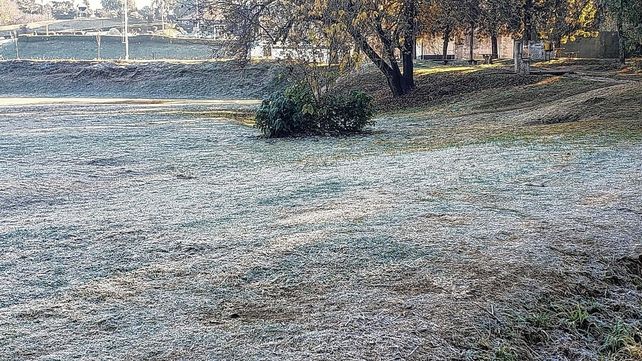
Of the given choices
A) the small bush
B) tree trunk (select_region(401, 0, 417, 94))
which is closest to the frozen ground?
the small bush

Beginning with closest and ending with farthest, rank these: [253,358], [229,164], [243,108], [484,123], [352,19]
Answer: [253,358]
[229,164]
[484,123]
[352,19]
[243,108]

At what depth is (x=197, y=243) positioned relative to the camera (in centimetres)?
525

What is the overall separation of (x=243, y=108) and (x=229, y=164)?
656 inches

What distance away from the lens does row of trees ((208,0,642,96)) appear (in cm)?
1630

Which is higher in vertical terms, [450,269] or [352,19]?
[352,19]

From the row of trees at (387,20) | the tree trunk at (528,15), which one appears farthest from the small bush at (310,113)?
the tree trunk at (528,15)

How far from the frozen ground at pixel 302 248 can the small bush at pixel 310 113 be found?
402 centimetres

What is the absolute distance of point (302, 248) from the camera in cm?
500

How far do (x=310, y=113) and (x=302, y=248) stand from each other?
9826mm

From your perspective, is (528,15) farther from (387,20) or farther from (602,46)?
(602,46)

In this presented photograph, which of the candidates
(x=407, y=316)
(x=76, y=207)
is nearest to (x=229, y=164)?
(x=76, y=207)

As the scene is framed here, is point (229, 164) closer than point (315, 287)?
No

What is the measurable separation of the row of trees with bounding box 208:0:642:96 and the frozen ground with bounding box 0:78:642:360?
647 centimetres

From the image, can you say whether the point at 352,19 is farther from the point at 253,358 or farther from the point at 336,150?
the point at 253,358
